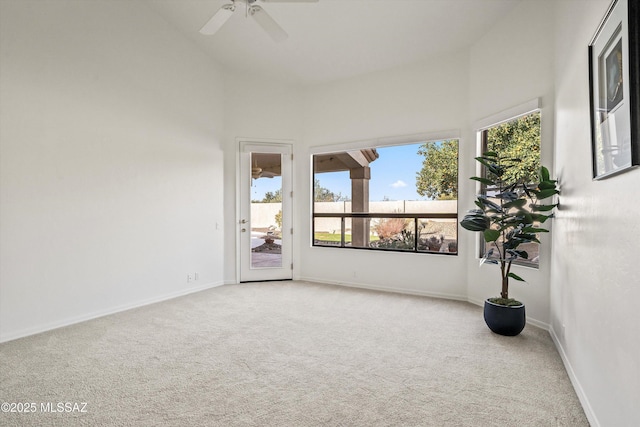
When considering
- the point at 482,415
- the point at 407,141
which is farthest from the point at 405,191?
the point at 482,415

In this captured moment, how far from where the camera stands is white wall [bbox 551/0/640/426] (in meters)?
1.44

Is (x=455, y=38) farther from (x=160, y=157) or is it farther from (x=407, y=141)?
(x=160, y=157)

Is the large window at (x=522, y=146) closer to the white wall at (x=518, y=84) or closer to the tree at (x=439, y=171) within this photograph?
the white wall at (x=518, y=84)

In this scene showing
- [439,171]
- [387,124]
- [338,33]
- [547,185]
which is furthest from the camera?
[387,124]

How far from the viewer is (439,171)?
4.68 m

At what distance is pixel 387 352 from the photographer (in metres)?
2.78

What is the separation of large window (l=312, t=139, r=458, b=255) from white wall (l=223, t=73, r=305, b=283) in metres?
0.75

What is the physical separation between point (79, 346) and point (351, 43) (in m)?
4.41

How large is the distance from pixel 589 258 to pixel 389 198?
314cm

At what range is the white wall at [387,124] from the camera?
4.45 meters

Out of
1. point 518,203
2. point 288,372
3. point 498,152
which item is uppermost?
point 498,152

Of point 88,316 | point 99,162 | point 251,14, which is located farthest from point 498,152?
point 88,316

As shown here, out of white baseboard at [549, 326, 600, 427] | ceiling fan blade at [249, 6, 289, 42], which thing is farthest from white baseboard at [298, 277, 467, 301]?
ceiling fan blade at [249, 6, 289, 42]

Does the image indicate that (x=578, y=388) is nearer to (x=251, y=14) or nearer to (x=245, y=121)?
(x=251, y=14)
